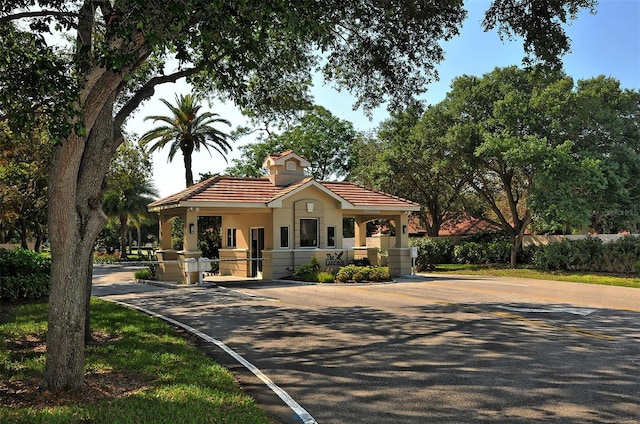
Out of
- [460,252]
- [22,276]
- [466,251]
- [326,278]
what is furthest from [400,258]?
[22,276]

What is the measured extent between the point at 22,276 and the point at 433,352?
12753 millimetres

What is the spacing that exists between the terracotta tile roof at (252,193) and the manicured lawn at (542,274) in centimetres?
650

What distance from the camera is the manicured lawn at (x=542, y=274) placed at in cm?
2299

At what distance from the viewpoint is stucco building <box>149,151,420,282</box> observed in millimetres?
22469

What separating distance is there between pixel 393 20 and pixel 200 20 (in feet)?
21.7

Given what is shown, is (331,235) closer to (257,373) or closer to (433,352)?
(433,352)

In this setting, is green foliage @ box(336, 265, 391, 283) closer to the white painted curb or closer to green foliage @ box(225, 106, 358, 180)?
the white painted curb

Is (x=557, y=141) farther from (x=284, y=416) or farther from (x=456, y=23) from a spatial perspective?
(x=284, y=416)

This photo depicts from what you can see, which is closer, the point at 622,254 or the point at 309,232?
the point at 309,232

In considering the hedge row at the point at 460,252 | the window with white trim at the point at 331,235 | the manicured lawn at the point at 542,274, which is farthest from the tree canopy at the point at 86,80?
the hedge row at the point at 460,252

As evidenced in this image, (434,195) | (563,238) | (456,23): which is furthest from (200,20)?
(434,195)

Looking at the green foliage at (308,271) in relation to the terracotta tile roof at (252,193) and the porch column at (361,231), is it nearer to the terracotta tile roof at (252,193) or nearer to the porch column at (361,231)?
the terracotta tile roof at (252,193)

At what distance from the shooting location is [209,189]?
76.3 ft

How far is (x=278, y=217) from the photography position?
77.8ft
